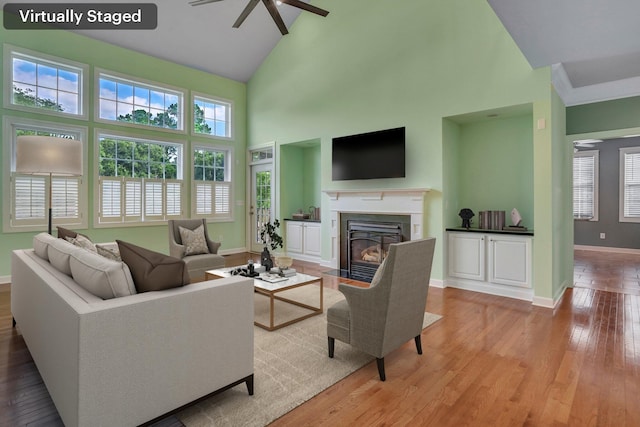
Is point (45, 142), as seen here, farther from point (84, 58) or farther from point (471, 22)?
point (471, 22)

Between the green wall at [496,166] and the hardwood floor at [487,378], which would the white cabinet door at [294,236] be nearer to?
the green wall at [496,166]

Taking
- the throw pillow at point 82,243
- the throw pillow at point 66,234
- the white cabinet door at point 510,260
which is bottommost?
the white cabinet door at point 510,260

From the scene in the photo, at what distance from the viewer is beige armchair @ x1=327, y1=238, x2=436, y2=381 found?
2287 millimetres

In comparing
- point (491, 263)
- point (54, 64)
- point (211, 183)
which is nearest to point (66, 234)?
point (54, 64)

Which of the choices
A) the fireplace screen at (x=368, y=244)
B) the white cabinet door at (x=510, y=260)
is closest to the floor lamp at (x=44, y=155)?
the fireplace screen at (x=368, y=244)

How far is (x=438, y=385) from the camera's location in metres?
2.25

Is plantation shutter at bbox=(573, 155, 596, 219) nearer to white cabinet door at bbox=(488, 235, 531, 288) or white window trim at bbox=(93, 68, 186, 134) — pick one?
white cabinet door at bbox=(488, 235, 531, 288)

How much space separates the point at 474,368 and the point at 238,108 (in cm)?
686

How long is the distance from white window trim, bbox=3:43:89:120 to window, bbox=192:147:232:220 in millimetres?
1957

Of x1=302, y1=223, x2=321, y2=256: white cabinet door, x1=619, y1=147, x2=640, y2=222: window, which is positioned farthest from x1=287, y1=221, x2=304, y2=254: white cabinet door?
x1=619, y1=147, x2=640, y2=222: window

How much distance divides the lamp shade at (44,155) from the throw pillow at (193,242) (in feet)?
5.18

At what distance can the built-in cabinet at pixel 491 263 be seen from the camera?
4.20 metres

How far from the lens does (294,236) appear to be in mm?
6930

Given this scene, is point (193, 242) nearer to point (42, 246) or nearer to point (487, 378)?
point (42, 246)
